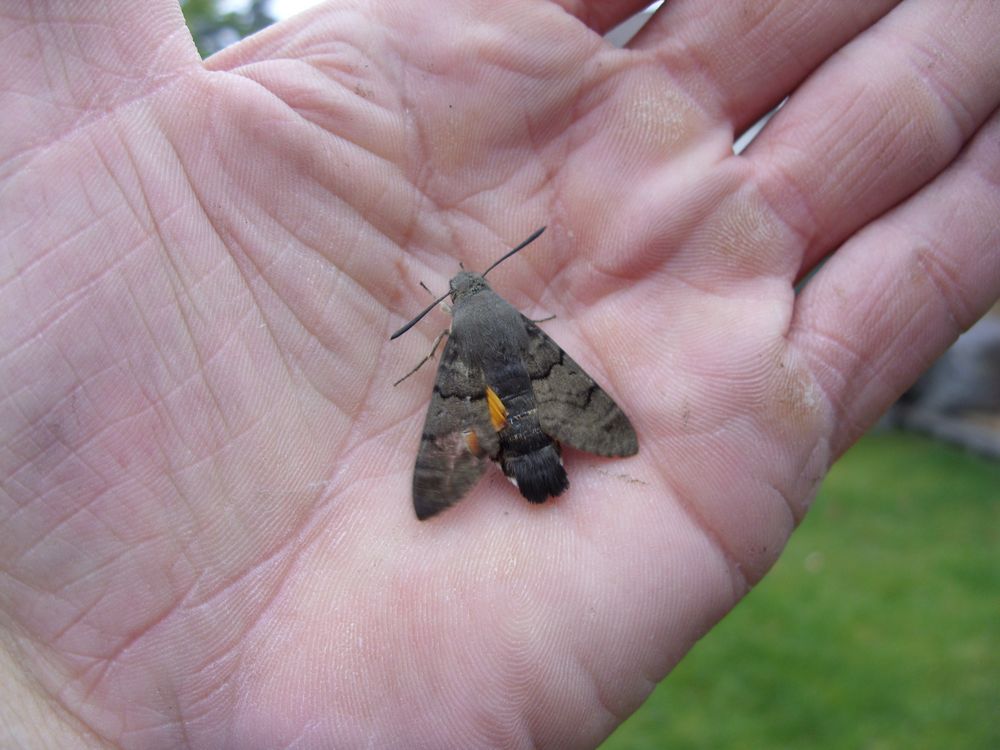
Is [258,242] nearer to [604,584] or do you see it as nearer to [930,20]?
[604,584]

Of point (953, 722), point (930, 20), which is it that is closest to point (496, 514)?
point (930, 20)

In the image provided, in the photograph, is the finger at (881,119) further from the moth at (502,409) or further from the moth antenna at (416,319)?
the moth antenna at (416,319)

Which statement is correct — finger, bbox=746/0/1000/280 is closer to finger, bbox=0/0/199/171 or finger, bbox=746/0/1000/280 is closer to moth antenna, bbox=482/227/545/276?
moth antenna, bbox=482/227/545/276

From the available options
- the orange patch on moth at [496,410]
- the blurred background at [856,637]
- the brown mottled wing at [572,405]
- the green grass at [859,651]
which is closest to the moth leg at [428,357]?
the orange patch on moth at [496,410]

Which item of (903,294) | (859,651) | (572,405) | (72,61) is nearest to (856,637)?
(859,651)

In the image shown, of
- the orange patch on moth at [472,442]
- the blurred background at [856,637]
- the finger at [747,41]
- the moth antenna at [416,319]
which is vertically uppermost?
the finger at [747,41]

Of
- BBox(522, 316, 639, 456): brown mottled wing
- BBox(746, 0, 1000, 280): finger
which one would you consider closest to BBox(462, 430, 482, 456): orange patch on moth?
BBox(522, 316, 639, 456): brown mottled wing

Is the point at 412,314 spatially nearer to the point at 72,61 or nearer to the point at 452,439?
the point at 452,439
